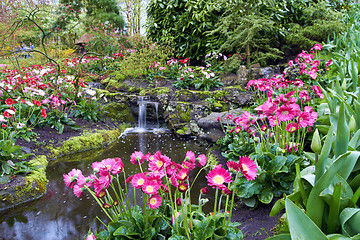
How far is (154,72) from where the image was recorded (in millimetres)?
6793

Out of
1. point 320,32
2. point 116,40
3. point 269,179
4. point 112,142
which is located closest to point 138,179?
point 269,179

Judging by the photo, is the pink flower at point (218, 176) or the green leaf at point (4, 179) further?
the green leaf at point (4, 179)

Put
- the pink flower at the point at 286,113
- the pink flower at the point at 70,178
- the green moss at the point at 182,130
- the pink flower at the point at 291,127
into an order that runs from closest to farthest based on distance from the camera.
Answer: the pink flower at the point at 70,178 → the pink flower at the point at 286,113 → the pink flower at the point at 291,127 → the green moss at the point at 182,130

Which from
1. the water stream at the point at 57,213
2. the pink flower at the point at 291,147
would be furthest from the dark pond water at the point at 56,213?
the pink flower at the point at 291,147

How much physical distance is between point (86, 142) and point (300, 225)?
417cm

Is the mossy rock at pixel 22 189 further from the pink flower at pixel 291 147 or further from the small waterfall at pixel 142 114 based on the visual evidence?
the small waterfall at pixel 142 114

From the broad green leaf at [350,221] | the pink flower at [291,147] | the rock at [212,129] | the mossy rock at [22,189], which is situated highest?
the broad green leaf at [350,221]

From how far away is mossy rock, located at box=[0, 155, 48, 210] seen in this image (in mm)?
2572

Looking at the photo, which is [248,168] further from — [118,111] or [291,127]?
[118,111]

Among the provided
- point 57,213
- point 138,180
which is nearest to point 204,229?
point 138,180

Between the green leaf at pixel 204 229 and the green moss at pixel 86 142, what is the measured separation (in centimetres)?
344

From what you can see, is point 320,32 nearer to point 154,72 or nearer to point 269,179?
point 154,72

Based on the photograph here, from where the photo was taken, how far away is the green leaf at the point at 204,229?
109 cm

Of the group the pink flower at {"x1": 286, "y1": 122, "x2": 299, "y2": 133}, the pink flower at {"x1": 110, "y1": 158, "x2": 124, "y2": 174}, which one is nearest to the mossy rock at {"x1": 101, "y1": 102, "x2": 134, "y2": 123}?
the pink flower at {"x1": 286, "y1": 122, "x2": 299, "y2": 133}
